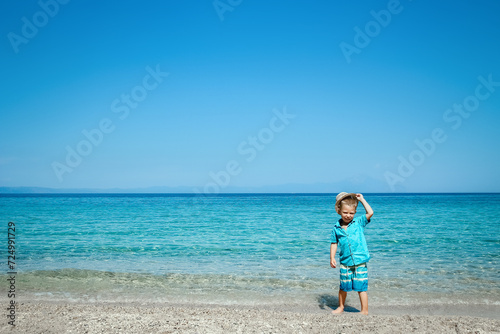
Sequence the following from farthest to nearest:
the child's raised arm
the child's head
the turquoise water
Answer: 1. the turquoise water
2. the child's head
3. the child's raised arm

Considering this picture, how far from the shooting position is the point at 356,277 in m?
5.15

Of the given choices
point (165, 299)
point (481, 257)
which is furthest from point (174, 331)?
point (481, 257)

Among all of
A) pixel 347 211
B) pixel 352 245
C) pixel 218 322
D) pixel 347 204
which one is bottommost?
pixel 218 322

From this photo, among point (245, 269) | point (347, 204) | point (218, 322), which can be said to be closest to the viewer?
point (218, 322)

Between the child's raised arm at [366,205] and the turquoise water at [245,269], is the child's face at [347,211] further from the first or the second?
the turquoise water at [245,269]

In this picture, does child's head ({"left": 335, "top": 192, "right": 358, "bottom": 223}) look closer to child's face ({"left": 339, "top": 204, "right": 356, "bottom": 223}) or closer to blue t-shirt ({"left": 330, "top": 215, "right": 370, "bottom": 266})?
child's face ({"left": 339, "top": 204, "right": 356, "bottom": 223})

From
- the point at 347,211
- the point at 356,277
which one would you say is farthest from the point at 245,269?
the point at 347,211

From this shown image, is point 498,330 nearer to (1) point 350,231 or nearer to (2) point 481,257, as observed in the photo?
(1) point 350,231

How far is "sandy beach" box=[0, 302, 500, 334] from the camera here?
179 inches

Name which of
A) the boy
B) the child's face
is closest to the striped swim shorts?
the boy

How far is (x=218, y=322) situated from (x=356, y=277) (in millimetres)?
2163

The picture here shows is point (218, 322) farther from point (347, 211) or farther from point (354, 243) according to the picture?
point (347, 211)

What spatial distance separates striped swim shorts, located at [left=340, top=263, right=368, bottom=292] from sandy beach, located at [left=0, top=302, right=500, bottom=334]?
→ 422mm

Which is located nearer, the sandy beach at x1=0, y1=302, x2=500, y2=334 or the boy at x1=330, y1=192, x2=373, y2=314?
the sandy beach at x1=0, y1=302, x2=500, y2=334
